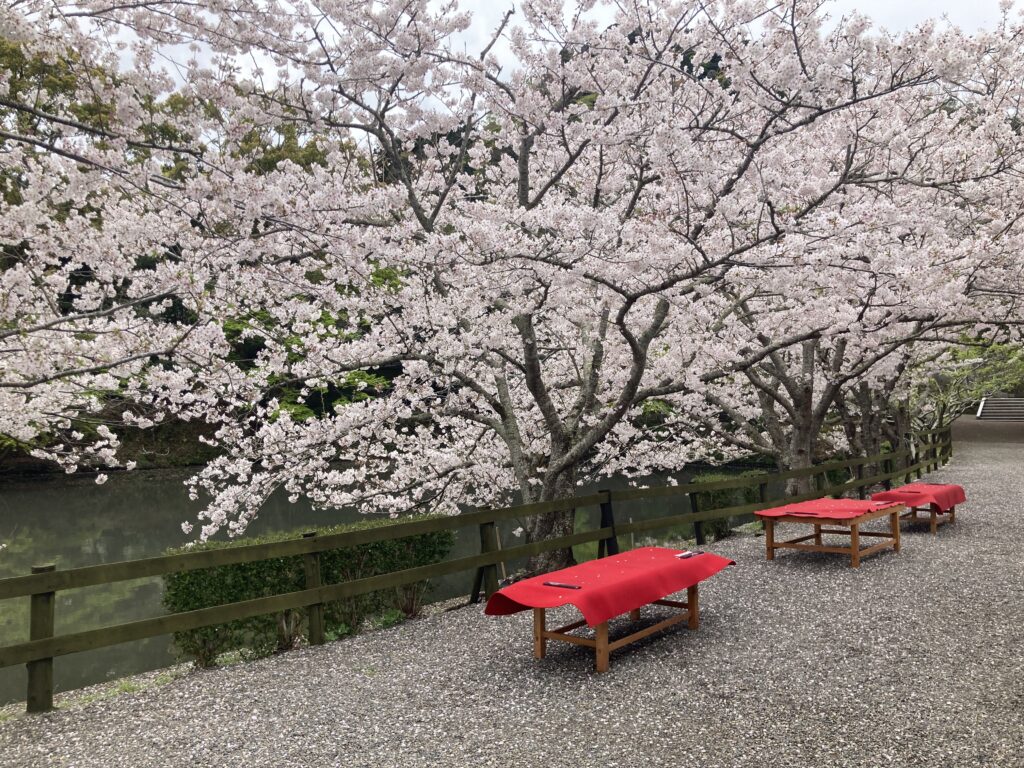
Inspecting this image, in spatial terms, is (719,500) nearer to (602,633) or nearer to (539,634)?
(539,634)

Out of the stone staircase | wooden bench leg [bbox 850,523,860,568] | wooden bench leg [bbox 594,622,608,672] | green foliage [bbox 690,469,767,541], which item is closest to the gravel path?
wooden bench leg [bbox 594,622,608,672]

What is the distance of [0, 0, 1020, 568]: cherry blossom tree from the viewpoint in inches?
168

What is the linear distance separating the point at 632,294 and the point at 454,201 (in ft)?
11.4

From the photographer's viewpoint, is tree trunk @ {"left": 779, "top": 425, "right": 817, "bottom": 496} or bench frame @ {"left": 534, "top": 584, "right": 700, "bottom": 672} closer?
bench frame @ {"left": 534, "top": 584, "right": 700, "bottom": 672}

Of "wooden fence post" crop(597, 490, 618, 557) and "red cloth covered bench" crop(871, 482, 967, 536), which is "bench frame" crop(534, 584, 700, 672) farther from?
"red cloth covered bench" crop(871, 482, 967, 536)

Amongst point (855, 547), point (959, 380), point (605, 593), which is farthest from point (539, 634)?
point (959, 380)

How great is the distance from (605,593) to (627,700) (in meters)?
0.69

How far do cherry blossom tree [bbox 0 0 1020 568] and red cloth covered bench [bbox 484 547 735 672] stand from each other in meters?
2.12

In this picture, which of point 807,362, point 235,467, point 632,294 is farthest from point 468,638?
point 807,362

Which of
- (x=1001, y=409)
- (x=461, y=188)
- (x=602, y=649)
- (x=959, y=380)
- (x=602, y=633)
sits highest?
(x=461, y=188)

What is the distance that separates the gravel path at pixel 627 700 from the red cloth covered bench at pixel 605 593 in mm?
153

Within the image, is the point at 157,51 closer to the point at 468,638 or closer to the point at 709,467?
the point at 468,638

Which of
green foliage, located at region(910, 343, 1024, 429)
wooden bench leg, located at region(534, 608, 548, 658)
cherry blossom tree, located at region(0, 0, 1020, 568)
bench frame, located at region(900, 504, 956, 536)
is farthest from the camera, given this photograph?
green foliage, located at region(910, 343, 1024, 429)

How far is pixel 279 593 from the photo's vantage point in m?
6.63
